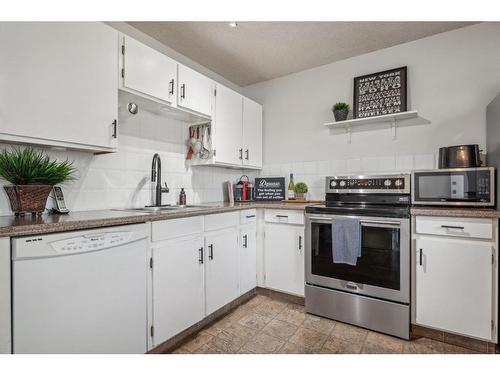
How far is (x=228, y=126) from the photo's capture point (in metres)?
2.78

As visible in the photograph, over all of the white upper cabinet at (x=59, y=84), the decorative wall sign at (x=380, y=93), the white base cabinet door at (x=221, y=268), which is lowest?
the white base cabinet door at (x=221, y=268)

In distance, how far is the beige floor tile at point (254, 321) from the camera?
2105 millimetres

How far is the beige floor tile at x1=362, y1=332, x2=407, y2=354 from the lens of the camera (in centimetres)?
179

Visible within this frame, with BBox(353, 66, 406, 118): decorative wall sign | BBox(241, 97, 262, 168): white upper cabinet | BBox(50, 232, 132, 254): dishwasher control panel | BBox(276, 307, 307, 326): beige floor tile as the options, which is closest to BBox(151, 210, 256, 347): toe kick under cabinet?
BBox(50, 232, 132, 254): dishwasher control panel

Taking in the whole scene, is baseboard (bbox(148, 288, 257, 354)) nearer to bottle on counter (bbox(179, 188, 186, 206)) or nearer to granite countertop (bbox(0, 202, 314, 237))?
granite countertop (bbox(0, 202, 314, 237))

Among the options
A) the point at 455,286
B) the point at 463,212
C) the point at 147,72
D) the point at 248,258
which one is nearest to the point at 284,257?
the point at 248,258

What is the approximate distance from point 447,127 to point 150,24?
106 inches

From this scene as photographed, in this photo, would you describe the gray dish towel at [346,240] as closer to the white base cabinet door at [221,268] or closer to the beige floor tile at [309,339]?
the beige floor tile at [309,339]

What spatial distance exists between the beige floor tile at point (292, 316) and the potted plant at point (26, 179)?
1885 mm

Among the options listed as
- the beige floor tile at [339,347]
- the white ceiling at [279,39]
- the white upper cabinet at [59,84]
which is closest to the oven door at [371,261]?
the beige floor tile at [339,347]

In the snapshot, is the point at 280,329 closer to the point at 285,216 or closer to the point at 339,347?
the point at 339,347

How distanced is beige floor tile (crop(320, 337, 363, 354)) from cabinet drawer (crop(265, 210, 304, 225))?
3.06 feet
